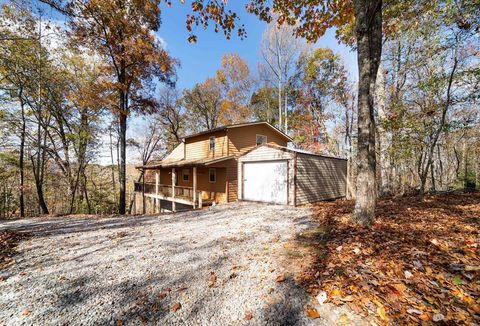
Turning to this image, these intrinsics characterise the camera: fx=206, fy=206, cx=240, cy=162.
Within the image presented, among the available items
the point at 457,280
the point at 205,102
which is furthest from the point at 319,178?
the point at 205,102

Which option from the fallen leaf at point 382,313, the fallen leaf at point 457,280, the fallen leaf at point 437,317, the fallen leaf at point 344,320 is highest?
the fallen leaf at point 457,280

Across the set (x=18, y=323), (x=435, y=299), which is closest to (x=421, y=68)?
(x=435, y=299)

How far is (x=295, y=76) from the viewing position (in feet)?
67.6

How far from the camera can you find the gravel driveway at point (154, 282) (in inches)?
95.3

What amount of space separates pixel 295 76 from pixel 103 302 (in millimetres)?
21999

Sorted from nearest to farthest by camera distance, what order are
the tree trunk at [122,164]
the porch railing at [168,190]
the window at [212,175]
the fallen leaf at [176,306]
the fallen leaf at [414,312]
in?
1. the fallen leaf at [414,312]
2. the fallen leaf at [176,306]
3. the tree trunk at [122,164]
4. the porch railing at [168,190]
5. the window at [212,175]

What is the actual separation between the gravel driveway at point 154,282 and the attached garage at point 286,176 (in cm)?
421

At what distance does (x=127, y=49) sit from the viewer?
38.5ft

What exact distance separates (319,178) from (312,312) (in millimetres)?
9081

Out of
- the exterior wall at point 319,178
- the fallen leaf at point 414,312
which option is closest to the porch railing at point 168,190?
the exterior wall at point 319,178

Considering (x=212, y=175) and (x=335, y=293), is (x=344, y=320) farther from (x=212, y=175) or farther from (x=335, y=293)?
(x=212, y=175)

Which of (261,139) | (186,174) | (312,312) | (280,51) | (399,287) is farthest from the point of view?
(280,51)

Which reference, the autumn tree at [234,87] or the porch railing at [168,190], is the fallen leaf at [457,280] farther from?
the autumn tree at [234,87]

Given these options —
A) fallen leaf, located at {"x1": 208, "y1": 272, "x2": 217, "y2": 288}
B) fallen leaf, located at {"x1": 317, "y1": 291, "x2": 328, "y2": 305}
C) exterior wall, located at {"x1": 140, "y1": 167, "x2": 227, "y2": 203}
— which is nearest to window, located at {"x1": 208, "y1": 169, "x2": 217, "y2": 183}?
exterior wall, located at {"x1": 140, "y1": 167, "x2": 227, "y2": 203}
